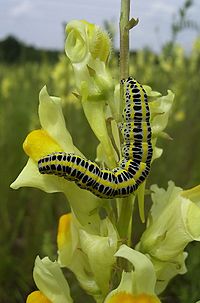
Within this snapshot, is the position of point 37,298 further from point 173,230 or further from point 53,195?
point 53,195

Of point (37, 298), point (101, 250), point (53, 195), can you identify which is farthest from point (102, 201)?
point (53, 195)

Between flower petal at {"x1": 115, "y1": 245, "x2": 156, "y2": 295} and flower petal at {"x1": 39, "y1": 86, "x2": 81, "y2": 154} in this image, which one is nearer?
flower petal at {"x1": 115, "y1": 245, "x2": 156, "y2": 295}

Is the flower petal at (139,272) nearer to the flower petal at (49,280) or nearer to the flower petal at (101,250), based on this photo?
the flower petal at (101,250)

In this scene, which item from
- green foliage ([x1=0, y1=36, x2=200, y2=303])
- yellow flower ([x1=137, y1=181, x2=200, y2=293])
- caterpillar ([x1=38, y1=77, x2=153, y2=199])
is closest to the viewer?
caterpillar ([x1=38, y1=77, x2=153, y2=199])

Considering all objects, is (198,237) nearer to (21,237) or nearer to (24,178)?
(24,178)

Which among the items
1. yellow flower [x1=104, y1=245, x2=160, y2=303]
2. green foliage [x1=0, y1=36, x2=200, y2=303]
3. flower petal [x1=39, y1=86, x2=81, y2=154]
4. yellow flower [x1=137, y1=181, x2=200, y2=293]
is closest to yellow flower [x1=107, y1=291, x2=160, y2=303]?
yellow flower [x1=104, y1=245, x2=160, y2=303]

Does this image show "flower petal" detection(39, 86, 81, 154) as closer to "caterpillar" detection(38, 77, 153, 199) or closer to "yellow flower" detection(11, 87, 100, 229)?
"yellow flower" detection(11, 87, 100, 229)

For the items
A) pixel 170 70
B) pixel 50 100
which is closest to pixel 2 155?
pixel 170 70

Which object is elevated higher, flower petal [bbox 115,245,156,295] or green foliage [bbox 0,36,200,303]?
flower petal [bbox 115,245,156,295]
